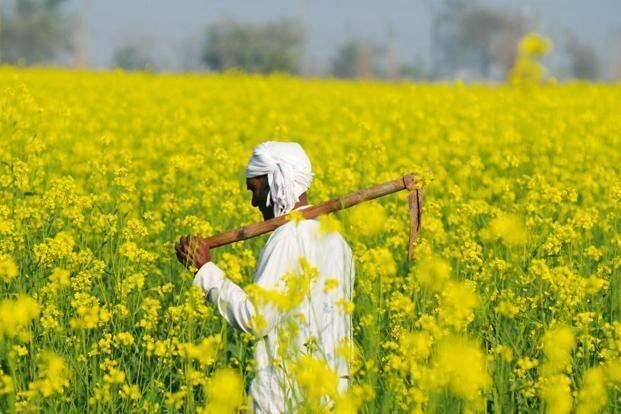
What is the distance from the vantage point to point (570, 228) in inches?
212

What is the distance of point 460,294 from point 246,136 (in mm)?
9168

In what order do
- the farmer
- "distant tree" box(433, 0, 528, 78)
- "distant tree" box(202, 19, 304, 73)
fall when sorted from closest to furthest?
the farmer < "distant tree" box(202, 19, 304, 73) < "distant tree" box(433, 0, 528, 78)

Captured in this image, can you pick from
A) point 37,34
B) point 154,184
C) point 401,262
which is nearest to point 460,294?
point 401,262

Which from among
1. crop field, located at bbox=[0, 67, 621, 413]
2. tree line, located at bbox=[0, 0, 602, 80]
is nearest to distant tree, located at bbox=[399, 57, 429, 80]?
tree line, located at bbox=[0, 0, 602, 80]

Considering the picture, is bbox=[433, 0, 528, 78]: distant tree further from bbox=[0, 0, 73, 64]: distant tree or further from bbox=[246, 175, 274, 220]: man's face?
bbox=[246, 175, 274, 220]: man's face

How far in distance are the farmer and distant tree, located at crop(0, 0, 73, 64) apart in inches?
3631

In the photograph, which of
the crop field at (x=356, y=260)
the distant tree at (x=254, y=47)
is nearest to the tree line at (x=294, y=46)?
the distant tree at (x=254, y=47)

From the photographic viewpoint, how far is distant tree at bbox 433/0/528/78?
12512 cm

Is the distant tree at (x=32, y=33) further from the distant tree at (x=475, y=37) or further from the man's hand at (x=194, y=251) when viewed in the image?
the man's hand at (x=194, y=251)

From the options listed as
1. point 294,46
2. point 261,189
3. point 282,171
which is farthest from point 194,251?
point 294,46

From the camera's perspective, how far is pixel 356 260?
19.3ft

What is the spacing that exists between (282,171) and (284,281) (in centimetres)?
37

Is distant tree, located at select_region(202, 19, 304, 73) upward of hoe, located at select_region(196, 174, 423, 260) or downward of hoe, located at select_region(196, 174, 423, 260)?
upward

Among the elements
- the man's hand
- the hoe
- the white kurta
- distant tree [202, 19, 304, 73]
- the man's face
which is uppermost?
distant tree [202, 19, 304, 73]
